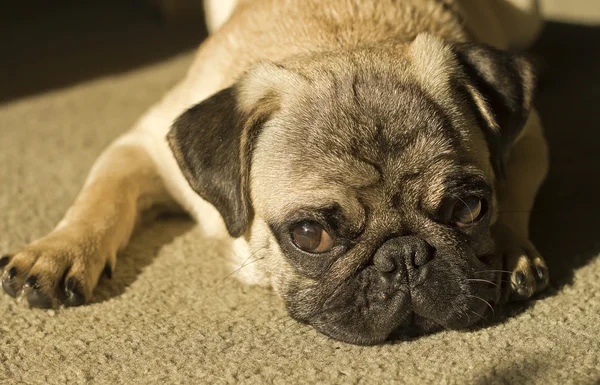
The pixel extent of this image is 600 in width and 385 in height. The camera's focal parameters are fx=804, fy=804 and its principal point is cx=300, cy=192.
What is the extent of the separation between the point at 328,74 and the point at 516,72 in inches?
25.0

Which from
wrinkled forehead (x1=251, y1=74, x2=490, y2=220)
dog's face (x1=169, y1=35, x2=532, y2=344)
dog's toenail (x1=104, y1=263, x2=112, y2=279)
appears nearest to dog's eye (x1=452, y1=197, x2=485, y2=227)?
dog's face (x1=169, y1=35, x2=532, y2=344)

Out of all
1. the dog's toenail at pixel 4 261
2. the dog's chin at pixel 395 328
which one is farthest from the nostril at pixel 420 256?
the dog's toenail at pixel 4 261

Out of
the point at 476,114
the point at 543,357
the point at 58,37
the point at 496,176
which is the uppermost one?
the point at 476,114

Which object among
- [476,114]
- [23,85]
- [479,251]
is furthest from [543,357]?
[23,85]

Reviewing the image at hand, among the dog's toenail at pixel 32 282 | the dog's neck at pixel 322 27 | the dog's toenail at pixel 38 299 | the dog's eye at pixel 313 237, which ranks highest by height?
the dog's neck at pixel 322 27

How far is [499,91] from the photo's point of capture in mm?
2623

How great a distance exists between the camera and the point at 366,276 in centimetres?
235

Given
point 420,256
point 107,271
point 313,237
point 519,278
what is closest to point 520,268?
point 519,278

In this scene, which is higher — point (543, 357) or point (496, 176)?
point (496, 176)

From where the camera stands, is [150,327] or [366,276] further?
[150,327]

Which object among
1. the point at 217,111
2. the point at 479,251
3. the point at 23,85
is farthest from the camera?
the point at 23,85

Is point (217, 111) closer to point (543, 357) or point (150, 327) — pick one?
point (150, 327)

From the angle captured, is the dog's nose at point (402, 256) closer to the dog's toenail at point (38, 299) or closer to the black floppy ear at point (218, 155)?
the black floppy ear at point (218, 155)

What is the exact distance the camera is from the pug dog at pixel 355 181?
7.68ft
